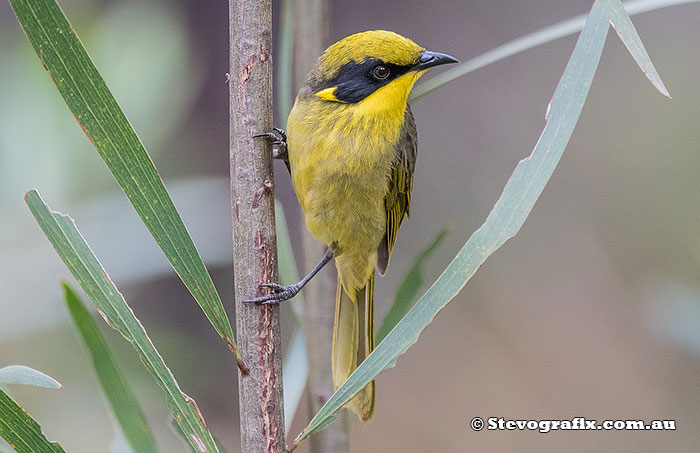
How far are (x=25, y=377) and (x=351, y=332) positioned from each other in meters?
0.82

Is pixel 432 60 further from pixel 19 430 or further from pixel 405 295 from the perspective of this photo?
pixel 19 430

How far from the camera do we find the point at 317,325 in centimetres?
93

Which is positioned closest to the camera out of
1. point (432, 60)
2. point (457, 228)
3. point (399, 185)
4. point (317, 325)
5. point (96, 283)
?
point (96, 283)

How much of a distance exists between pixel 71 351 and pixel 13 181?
0.41 meters

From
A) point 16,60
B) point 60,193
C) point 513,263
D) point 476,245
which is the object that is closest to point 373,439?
point 513,263

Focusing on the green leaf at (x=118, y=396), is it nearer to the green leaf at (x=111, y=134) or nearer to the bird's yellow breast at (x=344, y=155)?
the green leaf at (x=111, y=134)

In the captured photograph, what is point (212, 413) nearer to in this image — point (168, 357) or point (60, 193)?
point (168, 357)

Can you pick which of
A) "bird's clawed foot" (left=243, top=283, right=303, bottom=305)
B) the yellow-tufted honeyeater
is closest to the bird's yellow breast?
the yellow-tufted honeyeater

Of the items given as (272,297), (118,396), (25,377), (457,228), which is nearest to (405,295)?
(272,297)

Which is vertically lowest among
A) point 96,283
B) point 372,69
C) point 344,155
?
point 96,283

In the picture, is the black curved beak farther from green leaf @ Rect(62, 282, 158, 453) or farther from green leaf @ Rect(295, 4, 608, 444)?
green leaf @ Rect(62, 282, 158, 453)

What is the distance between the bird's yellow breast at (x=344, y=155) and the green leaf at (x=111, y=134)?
0.70 metres

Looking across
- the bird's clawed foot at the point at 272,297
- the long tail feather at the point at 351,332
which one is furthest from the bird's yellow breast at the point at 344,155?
the bird's clawed foot at the point at 272,297

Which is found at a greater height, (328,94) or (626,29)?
(328,94)
